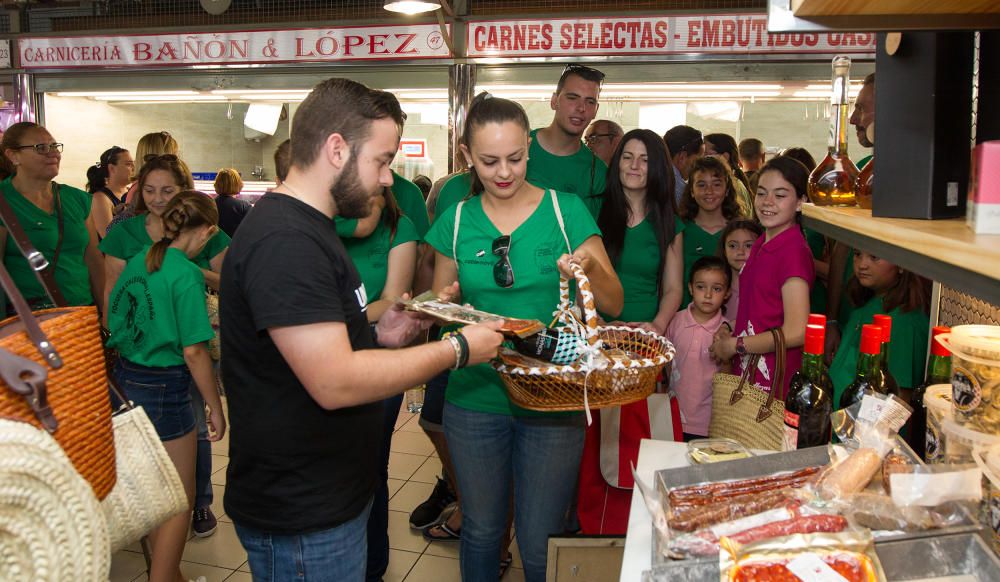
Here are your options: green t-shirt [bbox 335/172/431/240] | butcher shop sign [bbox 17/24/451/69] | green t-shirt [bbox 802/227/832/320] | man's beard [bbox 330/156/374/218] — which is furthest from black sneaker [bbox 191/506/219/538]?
butcher shop sign [bbox 17/24/451/69]

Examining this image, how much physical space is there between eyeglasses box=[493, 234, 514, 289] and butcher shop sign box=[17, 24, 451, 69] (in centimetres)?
405

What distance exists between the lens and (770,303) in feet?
9.78

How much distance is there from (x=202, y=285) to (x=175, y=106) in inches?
209

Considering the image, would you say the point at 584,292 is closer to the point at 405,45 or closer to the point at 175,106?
the point at 405,45

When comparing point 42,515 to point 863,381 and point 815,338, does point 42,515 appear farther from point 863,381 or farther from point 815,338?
point 863,381

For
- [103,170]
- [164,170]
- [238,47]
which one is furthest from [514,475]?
[238,47]

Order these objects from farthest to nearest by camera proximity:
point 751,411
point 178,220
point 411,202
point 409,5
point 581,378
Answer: point 409,5
point 411,202
point 178,220
point 751,411
point 581,378

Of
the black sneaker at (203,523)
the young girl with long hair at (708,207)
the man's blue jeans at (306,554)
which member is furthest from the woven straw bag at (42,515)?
the young girl with long hair at (708,207)

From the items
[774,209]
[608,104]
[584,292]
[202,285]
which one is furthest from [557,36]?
[584,292]

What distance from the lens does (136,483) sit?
145cm

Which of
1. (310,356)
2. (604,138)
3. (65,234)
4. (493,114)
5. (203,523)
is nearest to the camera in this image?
(310,356)

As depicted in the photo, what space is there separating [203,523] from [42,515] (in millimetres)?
2944

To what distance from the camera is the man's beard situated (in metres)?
1.74

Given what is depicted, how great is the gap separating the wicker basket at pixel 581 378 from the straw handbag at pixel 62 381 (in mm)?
1003
